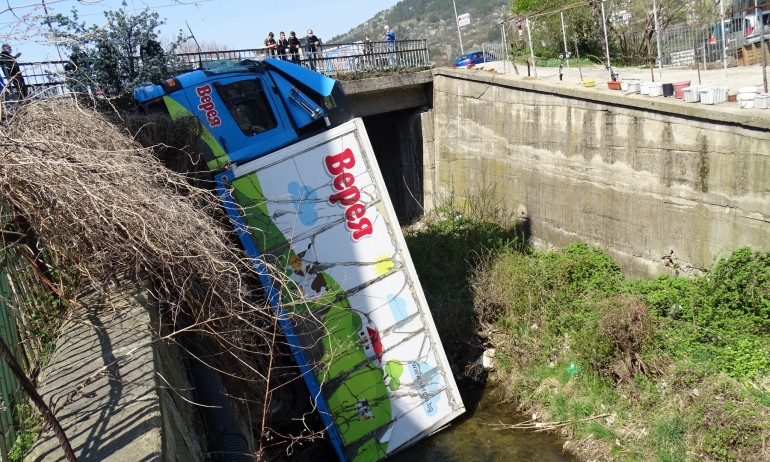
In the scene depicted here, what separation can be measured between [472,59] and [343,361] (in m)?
15.9

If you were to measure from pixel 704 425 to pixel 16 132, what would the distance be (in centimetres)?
772

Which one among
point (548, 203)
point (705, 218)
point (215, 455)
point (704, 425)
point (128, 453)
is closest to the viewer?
point (128, 453)

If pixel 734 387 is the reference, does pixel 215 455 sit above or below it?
above

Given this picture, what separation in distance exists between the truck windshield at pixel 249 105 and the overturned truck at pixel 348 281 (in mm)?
654

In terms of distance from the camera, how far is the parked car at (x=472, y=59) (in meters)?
17.8

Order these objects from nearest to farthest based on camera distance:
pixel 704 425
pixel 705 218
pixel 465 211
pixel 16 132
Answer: pixel 16 132 < pixel 704 425 < pixel 705 218 < pixel 465 211

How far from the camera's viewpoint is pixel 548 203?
13688mm

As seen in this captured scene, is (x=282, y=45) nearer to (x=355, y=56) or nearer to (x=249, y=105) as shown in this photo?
(x=355, y=56)

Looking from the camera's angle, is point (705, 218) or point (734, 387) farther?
point (705, 218)

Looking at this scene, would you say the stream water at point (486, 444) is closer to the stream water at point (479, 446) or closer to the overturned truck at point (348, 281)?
the stream water at point (479, 446)

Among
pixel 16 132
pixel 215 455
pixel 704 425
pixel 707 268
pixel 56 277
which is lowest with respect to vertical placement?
pixel 704 425

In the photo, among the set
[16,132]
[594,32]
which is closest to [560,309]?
[16,132]

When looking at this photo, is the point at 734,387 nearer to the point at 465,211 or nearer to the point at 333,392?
the point at 333,392

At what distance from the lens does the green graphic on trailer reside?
8.26 metres
